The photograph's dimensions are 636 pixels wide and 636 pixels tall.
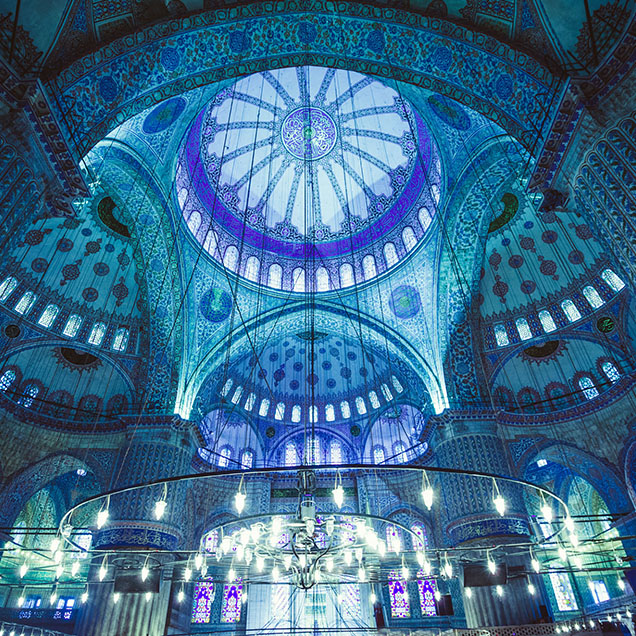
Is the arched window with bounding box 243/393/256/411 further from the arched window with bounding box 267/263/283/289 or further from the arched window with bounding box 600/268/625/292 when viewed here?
the arched window with bounding box 600/268/625/292

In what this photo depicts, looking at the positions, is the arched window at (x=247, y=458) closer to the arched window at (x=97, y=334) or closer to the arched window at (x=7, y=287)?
the arched window at (x=97, y=334)

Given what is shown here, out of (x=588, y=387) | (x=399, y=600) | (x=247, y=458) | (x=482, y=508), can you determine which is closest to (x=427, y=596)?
(x=399, y=600)

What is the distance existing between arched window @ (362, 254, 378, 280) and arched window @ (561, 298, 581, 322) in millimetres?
6456

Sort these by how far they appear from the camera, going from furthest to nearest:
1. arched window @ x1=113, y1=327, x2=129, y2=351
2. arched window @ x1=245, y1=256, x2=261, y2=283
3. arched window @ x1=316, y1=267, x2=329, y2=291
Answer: arched window @ x1=316, y1=267, x2=329, y2=291 → arched window @ x1=245, y1=256, x2=261, y2=283 → arched window @ x1=113, y1=327, x2=129, y2=351

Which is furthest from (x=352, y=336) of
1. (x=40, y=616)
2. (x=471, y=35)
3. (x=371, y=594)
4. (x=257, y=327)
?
(x=40, y=616)

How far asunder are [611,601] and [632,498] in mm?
3882

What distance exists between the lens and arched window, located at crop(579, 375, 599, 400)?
44.9 ft

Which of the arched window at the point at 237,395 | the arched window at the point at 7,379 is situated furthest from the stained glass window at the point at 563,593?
the arched window at the point at 7,379

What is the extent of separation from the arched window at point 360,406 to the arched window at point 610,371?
9070mm

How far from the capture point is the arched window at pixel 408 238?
1589 cm

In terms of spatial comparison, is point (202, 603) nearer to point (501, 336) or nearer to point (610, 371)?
point (501, 336)

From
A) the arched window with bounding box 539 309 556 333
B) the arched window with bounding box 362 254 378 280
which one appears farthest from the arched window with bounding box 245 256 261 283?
the arched window with bounding box 539 309 556 333

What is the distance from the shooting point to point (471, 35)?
8141 mm

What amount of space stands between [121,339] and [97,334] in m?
0.74
